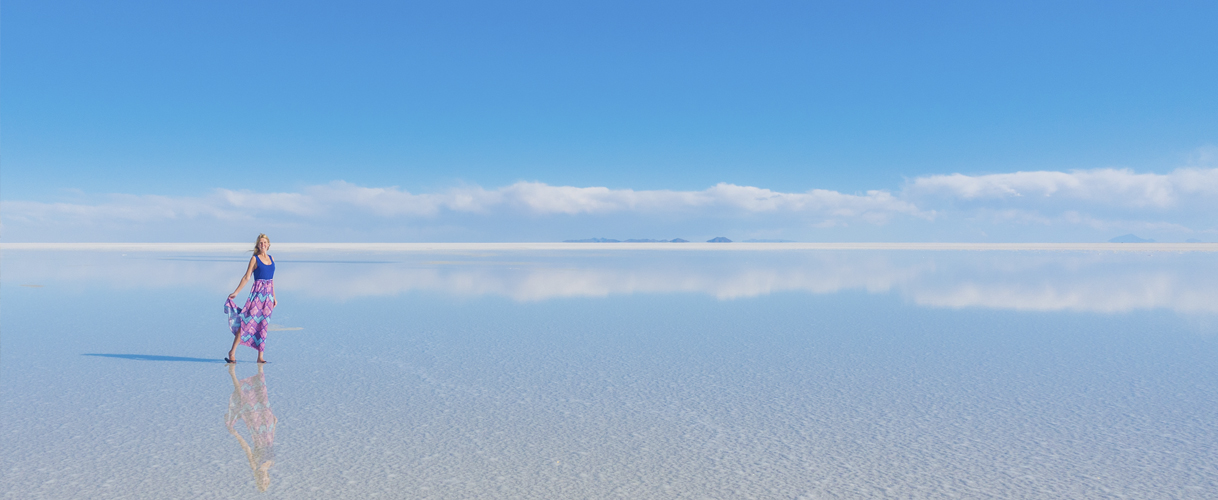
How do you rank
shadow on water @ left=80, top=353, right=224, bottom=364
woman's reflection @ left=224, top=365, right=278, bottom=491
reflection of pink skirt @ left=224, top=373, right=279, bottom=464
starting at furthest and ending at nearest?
shadow on water @ left=80, top=353, right=224, bottom=364
reflection of pink skirt @ left=224, top=373, right=279, bottom=464
woman's reflection @ left=224, top=365, right=278, bottom=491

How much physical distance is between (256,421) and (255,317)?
2.23 metres

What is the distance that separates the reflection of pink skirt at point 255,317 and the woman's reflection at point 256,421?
0.55 m

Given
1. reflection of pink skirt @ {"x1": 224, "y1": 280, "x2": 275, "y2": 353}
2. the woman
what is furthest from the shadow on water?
reflection of pink skirt @ {"x1": 224, "y1": 280, "x2": 275, "y2": 353}

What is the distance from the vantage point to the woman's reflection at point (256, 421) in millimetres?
3521

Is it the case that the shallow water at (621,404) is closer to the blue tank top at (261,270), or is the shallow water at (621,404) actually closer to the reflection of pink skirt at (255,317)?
the reflection of pink skirt at (255,317)

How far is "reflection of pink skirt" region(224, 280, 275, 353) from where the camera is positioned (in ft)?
20.6

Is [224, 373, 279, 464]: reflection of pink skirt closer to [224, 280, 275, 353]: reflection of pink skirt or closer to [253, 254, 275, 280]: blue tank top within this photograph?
[224, 280, 275, 353]: reflection of pink skirt

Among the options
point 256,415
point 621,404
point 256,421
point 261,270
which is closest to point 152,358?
point 261,270

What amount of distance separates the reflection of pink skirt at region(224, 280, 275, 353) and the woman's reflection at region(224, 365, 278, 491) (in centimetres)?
55

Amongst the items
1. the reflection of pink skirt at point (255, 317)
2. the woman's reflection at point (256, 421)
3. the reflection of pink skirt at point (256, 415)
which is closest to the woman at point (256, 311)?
the reflection of pink skirt at point (255, 317)

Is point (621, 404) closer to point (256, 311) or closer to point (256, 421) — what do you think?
point (256, 421)

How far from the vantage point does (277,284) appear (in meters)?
15.5

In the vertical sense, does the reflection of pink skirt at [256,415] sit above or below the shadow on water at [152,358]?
below

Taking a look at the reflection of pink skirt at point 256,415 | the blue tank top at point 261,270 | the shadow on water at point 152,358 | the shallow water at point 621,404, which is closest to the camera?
the shallow water at point 621,404
